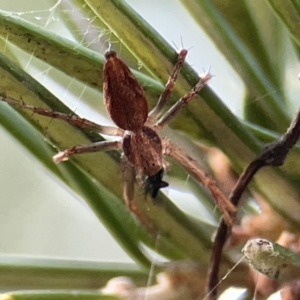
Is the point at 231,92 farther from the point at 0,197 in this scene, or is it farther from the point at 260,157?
the point at 0,197

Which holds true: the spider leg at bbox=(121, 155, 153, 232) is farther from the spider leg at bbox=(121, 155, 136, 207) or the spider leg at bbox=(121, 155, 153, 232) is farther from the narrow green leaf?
the narrow green leaf

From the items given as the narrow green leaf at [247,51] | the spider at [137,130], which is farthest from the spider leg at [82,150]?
the narrow green leaf at [247,51]

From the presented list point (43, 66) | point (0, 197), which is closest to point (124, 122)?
point (43, 66)

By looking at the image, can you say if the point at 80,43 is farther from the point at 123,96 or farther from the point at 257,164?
the point at 257,164

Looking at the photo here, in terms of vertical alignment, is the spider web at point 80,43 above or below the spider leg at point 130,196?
above

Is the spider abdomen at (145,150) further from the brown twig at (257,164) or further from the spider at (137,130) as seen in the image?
the brown twig at (257,164)

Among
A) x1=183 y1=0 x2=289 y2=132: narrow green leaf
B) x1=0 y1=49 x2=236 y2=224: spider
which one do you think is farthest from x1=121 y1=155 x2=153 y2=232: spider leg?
x1=183 y1=0 x2=289 y2=132: narrow green leaf

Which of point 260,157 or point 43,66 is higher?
point 43,66
